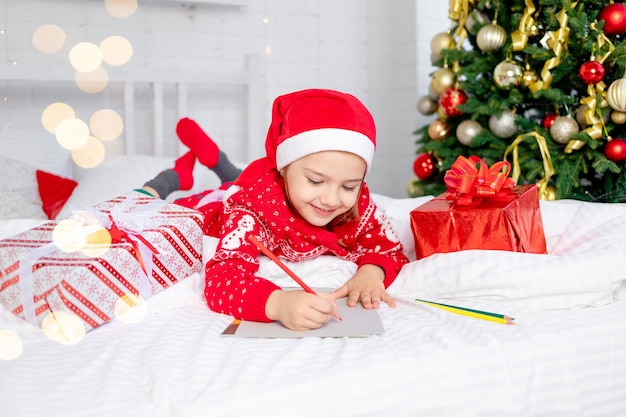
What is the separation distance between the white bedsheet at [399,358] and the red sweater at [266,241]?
0.05m

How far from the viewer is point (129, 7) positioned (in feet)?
7.68

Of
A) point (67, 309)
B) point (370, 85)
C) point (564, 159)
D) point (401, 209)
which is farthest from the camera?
point (370, 85)

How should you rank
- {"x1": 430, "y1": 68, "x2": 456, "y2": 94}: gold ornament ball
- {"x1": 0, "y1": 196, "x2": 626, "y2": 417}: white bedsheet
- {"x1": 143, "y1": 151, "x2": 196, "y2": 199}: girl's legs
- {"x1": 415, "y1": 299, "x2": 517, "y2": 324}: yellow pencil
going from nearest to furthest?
{"x1": 0, "y1": 196, "x2": 626, "y2": 417}: white bedsheet, {"x1": 415, "y1": 299, "x2": 517, "y2": 324}: yellow pencil, {"x1": 143, "y1": 151, "x2": 196, "y2": 199}: girl's legs, {"x1": 430, "y1": 68, "x2": 456, "y2": 94}: gold ornament ball

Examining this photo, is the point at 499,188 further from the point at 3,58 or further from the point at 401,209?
the point at 3,58

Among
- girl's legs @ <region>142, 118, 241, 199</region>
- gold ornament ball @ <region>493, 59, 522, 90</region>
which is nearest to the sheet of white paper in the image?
girl's legs @ <region>142, 118, 241, 199</region>

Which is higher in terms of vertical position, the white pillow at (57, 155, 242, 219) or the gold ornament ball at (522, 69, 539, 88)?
the gold ornament ball at (522, 69, 539, 88)

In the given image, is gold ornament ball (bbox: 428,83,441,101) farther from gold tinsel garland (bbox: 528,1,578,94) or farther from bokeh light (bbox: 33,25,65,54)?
bokeh light (bbox: 33,25,65,54)

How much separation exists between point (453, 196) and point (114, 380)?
2.52ft

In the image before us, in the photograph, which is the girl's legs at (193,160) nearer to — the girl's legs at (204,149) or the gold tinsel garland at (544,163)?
the girl's legs at (204,149)

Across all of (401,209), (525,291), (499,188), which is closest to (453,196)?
(499,188)

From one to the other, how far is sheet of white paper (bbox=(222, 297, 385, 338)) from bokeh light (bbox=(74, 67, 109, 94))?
152 cm

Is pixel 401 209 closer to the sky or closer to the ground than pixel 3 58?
closer to the ground

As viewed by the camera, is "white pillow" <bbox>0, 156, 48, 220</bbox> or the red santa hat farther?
"white pillow" <bbox>0, 156, 48, 220</bbox>

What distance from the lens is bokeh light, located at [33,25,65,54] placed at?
7.21ft
